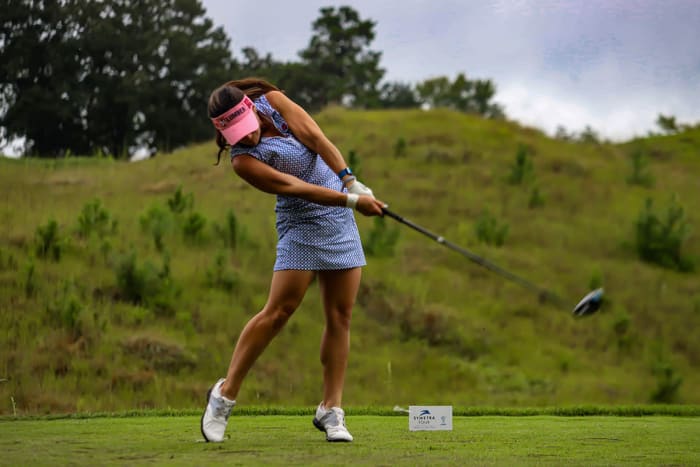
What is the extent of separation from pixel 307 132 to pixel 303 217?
389mm

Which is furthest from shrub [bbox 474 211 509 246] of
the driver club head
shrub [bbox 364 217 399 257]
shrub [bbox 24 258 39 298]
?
the driver club head

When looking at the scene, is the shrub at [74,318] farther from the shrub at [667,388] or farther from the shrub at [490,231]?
the shrub at [490,231]

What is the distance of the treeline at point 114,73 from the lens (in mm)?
14266

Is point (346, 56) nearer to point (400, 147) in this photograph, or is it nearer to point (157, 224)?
point (400, 147)

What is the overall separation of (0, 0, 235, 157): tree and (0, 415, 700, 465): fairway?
9229 mm

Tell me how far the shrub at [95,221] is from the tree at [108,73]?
1.27 meters

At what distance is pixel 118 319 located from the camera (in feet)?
48.4

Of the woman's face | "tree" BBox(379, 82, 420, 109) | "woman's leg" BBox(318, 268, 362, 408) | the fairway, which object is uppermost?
"tree" BBox(379, 82, 420, 109)

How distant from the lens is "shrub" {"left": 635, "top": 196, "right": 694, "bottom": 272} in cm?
2052

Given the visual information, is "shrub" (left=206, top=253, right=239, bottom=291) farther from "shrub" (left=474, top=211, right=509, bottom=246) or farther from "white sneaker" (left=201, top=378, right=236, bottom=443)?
"white sneaker" (left=201, top=378, right=236, bottom=443)

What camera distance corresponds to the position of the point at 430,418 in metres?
5.14

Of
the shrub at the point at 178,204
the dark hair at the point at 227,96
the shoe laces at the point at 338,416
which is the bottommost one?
the shoe laces at the point at 338,416

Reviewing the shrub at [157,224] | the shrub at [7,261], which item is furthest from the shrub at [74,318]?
the shrub at [157,224]

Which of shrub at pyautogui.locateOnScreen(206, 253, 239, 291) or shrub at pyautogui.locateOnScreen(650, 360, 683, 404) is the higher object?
shrub at pyautogui.locateOnScreen(206, 253, 239, 291)
